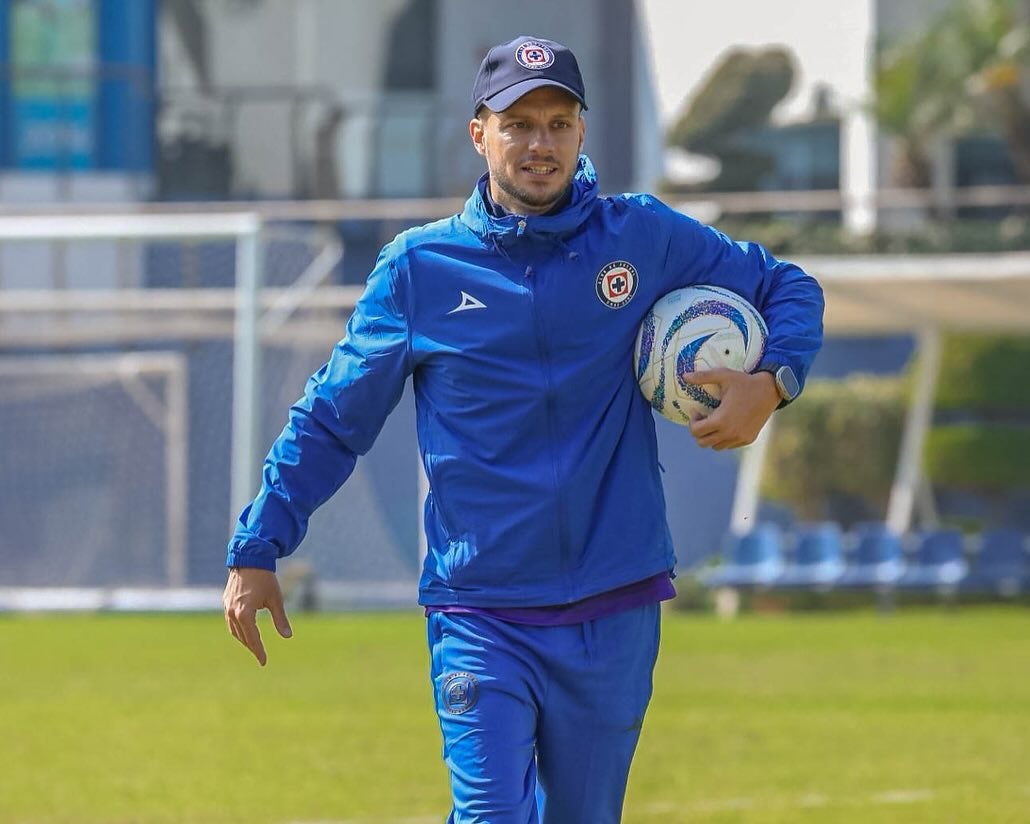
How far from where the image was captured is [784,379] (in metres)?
5.56

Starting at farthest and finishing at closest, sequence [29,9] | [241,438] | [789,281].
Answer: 1. [29,9]
2. [241,438]
3. [789,281]

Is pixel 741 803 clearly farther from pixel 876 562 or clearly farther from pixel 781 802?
pixel 876 562

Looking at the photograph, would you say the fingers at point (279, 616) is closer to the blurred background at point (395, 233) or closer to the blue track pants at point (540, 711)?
the blue track pants at point (540, 711)

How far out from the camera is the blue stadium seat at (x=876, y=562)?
25516 millimetres

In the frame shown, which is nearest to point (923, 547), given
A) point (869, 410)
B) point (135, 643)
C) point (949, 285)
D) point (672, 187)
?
point (949, 285)

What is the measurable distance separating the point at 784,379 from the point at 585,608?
0.74 m

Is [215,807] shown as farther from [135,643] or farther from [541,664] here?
[135,643]

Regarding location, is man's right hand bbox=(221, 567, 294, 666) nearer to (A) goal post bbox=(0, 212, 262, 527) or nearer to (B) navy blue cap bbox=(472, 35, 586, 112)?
(B) navy blue cap bbox=(472, 35, 586, 112)

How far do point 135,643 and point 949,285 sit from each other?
31.0 ft

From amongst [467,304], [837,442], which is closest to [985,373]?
[837,442]

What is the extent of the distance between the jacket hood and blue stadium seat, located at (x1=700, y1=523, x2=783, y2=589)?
20.4 m

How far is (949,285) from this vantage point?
2420cm

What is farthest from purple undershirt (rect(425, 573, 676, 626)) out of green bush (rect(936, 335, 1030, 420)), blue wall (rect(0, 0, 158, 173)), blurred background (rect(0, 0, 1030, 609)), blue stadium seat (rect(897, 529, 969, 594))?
blue wall (rect(0, 0, 158, 173))

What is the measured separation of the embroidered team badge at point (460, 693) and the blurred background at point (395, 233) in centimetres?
1223
